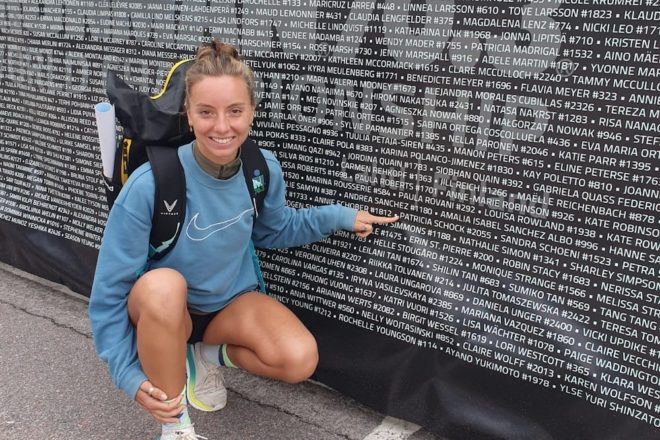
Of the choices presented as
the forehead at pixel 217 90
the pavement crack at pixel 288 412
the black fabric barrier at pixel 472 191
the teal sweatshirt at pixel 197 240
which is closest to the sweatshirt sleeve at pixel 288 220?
the teal sweatshirt at pixel 197 240

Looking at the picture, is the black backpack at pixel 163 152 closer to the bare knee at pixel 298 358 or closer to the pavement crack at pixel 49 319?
the bare knee at pixel 298 358

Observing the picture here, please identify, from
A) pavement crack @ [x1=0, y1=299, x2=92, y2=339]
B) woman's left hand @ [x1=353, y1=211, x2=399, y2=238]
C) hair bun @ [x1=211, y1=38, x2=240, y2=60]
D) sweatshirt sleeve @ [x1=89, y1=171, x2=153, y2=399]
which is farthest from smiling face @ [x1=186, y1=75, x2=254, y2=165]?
pavement crack @ [x1=0, y1=299, x2=92, y2=339]

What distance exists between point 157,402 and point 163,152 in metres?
0.93

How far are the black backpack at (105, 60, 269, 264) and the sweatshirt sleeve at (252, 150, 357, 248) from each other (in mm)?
67

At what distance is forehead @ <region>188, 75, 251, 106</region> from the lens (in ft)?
8.18

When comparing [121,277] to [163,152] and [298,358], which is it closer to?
[163,152]

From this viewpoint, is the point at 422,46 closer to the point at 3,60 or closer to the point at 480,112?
the point at 480,112

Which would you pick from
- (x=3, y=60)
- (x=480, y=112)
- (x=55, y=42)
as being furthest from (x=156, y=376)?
(x=3, y=60)

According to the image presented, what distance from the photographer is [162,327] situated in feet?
8.00

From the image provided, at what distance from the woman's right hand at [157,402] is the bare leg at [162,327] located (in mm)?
26

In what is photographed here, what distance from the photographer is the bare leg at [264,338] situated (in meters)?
2.73

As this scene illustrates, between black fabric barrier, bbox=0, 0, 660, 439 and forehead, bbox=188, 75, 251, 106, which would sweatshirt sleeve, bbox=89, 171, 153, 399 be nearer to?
forehead, bbox=188, 75, 251, 106

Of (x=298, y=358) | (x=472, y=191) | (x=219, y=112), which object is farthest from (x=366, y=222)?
(x=219, y=112)

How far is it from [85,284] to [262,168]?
1.91m
